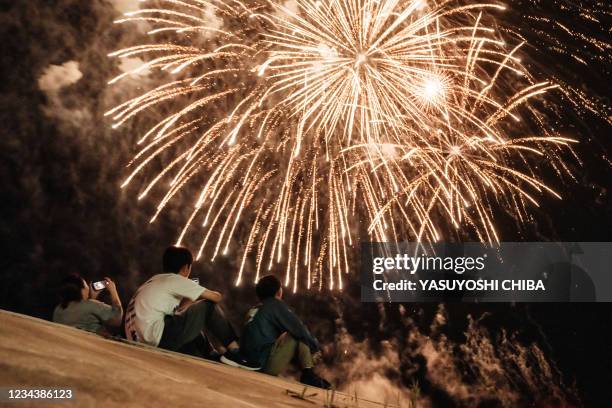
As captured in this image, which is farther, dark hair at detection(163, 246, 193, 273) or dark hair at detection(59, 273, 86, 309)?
dark hair at detection(59, 273, 86, 309)

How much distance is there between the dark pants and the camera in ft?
15.7

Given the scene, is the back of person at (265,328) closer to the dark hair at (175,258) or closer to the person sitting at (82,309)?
the dark hair at (175,258)

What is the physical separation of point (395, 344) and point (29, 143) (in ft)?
36.4

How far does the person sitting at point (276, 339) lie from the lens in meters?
5.19

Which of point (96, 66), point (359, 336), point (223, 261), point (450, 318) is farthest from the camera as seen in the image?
point (450, 318)

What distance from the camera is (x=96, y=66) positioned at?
10914mm

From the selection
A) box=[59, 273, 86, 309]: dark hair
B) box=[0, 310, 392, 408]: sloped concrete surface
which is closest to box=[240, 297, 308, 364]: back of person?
box=[59, 273, 86, 309]: dark hair

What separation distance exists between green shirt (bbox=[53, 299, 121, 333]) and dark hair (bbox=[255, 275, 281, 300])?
1244mm

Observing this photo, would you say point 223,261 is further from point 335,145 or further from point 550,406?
point 550,406

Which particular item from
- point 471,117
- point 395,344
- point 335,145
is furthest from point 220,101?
point 395,344

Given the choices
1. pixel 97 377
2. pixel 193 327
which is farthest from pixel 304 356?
pixel 97 377

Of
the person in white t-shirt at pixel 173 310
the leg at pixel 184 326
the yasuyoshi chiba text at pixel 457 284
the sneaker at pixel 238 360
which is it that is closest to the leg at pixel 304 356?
the sneaker at pixel 238 360

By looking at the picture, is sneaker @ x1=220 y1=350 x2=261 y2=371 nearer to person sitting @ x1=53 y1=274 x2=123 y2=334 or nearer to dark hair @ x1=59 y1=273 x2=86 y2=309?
person sitting @ x1=53 y1=274 x2=123 y2=334

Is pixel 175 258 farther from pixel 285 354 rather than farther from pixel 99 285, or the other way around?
pixel 285 354
